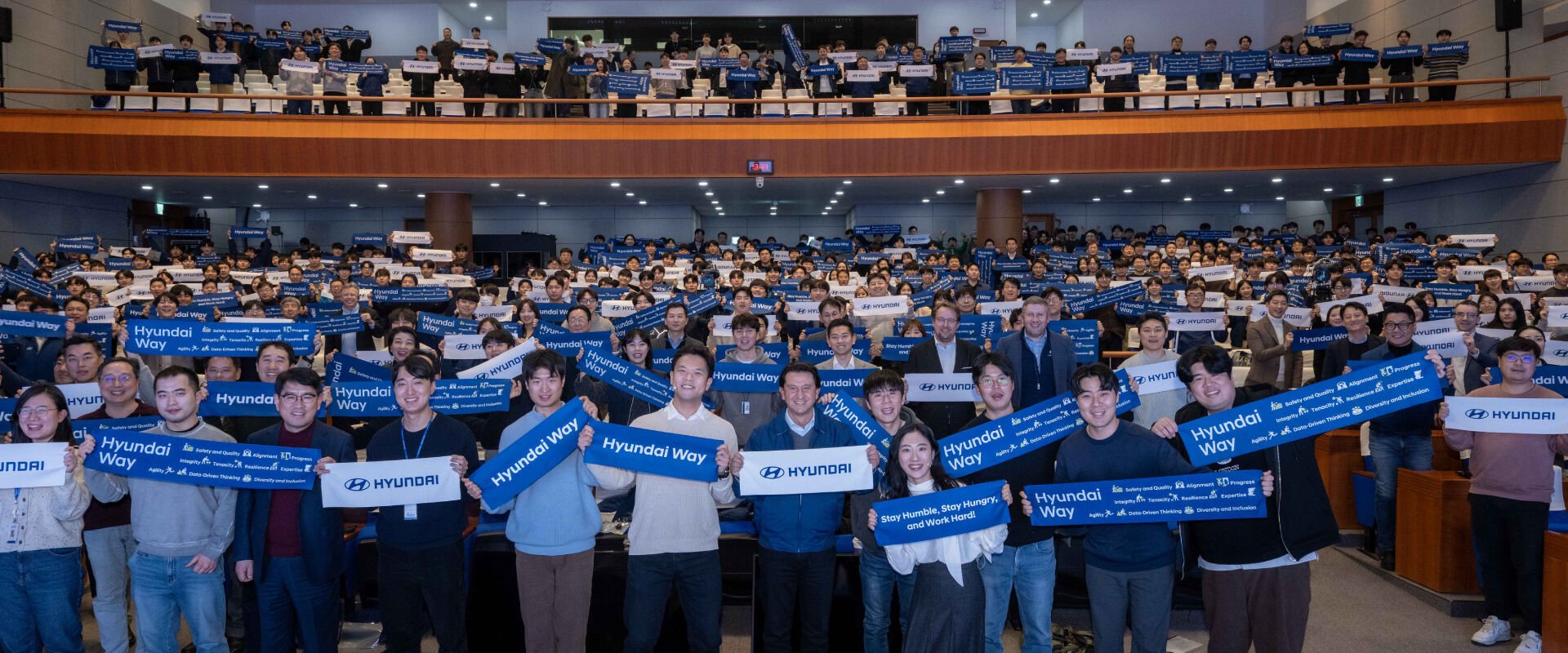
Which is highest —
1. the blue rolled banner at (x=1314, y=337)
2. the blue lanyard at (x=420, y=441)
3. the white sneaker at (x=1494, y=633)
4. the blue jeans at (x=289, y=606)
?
the blue rolled banner at (x=1314, y=337)

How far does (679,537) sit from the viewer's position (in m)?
3.98

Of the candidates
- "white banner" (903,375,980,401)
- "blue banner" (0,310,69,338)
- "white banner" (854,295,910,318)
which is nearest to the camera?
"white banner" (903,375,980,401)

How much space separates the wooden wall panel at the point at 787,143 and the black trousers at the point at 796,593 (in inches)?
565

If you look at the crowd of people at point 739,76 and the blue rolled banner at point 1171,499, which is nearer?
the blue rolled banner at point 1171,499

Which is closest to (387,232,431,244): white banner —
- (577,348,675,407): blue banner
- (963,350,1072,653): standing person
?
(577,348,675,407): blue banner

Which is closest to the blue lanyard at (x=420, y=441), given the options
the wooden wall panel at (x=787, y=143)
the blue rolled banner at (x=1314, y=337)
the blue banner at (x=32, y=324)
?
the blue banner at (x=32, y=324)

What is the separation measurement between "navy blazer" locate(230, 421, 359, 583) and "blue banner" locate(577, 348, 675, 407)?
169cm

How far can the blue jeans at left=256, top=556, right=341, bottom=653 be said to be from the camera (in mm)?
4062

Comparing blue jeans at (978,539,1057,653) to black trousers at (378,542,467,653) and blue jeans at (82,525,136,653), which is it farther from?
blue jeans at (82,525,136,653)

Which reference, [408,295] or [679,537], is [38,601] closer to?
[679,537]

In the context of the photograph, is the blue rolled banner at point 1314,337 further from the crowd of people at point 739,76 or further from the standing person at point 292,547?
the crowd of people at point 739,76

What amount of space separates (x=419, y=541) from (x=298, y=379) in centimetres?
93

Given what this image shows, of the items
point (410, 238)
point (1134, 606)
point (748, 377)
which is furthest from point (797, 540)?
point (410, 238)

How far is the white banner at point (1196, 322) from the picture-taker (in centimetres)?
827
